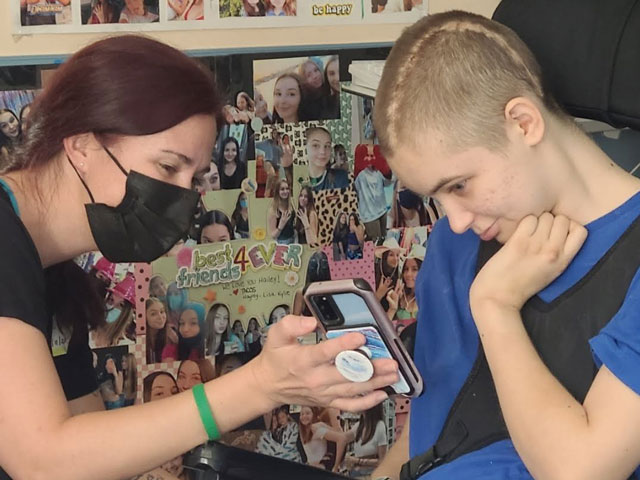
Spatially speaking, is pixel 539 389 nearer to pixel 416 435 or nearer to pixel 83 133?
pixel 416 435

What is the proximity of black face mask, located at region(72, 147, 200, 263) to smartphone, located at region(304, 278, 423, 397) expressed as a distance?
29cm

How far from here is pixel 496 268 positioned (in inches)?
37.7

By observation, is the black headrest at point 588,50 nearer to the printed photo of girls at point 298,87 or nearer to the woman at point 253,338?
the printed photo of girls at point 298,87

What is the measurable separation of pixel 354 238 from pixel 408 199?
5.5 inches

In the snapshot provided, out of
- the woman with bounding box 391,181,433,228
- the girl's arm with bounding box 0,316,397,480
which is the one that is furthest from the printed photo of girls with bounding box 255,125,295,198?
the girl's arm with bounding box 0,316,397,480

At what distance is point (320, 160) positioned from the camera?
1660mm

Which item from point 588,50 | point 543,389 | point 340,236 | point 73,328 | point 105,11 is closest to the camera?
point 543,389

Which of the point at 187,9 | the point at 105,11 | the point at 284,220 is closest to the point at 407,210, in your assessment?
the point at 284,220

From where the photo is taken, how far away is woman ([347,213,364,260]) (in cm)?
171

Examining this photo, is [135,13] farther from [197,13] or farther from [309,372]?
[309,372]

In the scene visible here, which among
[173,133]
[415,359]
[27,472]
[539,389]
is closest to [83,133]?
[173,133]

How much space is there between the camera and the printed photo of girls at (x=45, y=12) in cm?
146

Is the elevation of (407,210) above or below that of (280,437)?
above

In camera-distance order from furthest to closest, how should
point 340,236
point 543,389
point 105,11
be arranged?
point 340,236
point 105,11
point 543,389
